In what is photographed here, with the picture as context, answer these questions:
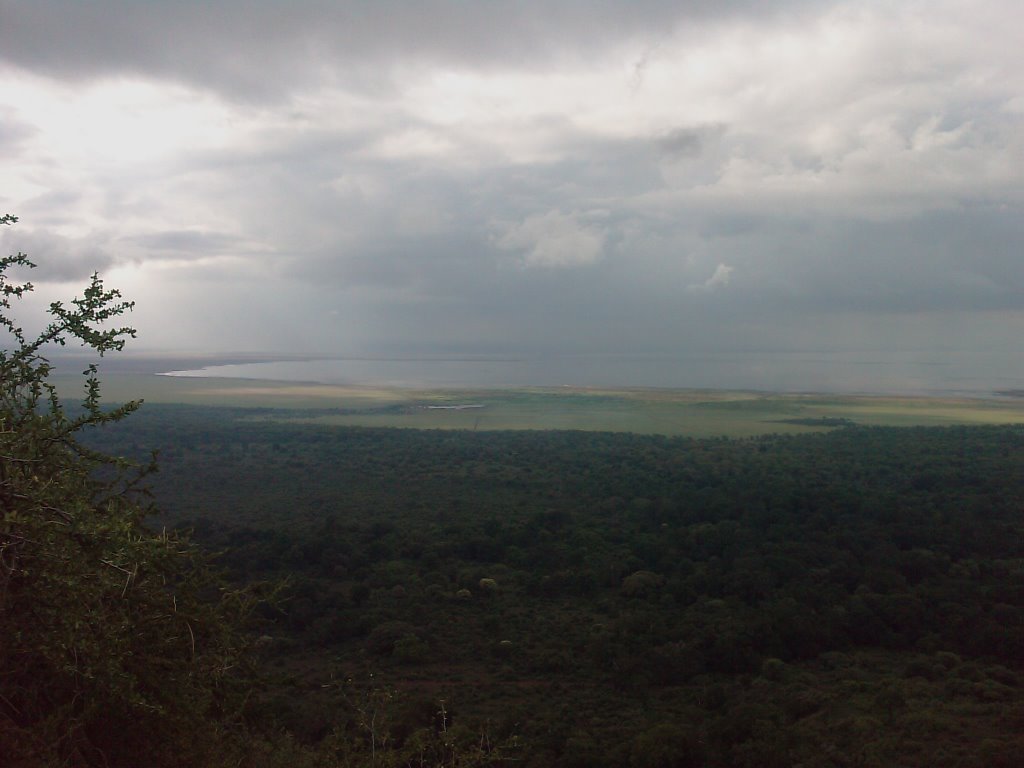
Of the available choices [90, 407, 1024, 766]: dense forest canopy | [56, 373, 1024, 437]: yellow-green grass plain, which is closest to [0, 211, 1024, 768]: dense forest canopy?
[90, 407, 1024, 766]: dense forest canopy

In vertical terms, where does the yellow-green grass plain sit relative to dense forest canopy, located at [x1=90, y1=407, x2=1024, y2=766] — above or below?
above

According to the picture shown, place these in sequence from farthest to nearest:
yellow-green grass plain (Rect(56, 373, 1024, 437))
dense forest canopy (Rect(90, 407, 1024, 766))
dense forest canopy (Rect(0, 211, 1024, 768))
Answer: yellow-green grass plain (Rect(56, 373, 1024, 437)) < dense forest canopy (Rect(90, 407, 1024, 766)) < dense forest canopy (Rect(0, 211, 1024, 768))

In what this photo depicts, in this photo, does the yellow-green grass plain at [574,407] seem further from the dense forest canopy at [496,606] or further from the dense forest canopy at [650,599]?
the dense forest canopy at [650,599]

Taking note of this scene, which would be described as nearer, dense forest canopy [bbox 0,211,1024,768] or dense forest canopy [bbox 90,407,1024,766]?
dense forest canopy [bbox 0,211,1024,768]

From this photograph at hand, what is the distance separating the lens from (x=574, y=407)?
270 ft

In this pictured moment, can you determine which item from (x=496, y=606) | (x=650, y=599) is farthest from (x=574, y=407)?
(x=496, y=606)

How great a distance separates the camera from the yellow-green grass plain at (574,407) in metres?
67.5

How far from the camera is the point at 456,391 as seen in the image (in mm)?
102875

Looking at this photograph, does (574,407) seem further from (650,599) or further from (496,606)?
(496,606)

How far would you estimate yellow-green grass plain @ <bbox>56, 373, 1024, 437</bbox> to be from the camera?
67500 mm

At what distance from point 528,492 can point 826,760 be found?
27241 millimetres

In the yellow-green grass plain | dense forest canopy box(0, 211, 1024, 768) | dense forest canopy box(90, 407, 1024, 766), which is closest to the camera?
dense forest canopy box(0, 211, 1024, 768)

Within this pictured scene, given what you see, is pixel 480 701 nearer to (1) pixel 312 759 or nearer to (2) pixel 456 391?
(1) pixel 312 759

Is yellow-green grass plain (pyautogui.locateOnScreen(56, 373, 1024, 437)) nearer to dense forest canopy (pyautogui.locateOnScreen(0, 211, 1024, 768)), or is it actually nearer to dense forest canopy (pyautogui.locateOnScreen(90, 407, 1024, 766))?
dense forest canopy (pyautogui.locateOnScreen(0, 211, 1024, 768))
